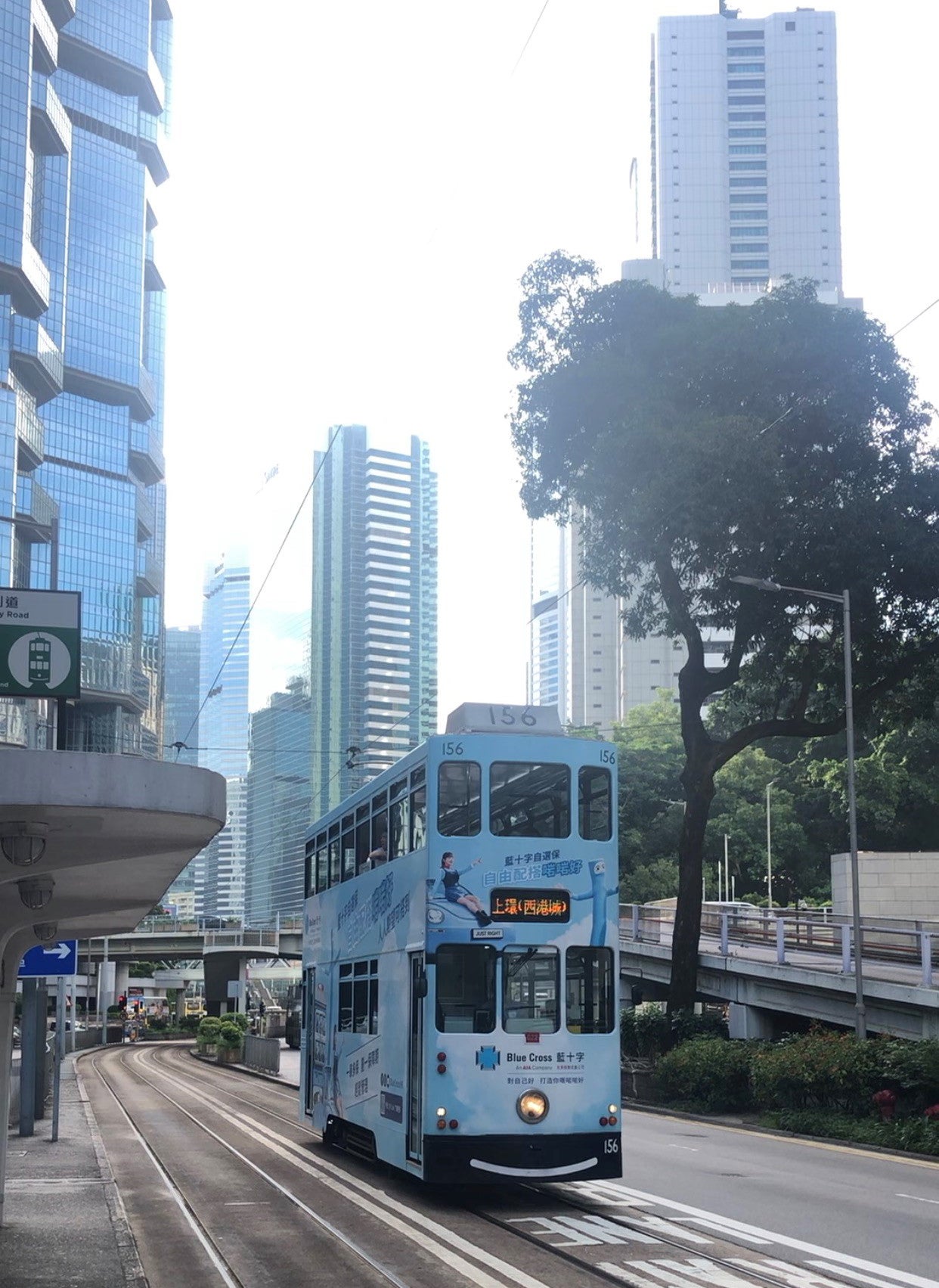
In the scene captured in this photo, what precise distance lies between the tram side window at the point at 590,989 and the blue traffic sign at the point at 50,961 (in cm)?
1111

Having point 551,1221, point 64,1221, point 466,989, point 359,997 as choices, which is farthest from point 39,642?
point 359,997

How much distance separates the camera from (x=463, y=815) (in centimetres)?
1543

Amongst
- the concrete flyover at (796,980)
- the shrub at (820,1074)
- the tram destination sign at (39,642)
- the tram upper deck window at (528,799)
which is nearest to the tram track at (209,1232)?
the tram upper deck window at (528,799)

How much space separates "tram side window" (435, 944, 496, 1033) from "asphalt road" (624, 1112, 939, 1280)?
2966mm

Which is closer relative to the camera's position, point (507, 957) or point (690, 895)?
point (507, 957)

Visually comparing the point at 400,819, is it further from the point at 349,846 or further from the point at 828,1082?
the point at 828,1082

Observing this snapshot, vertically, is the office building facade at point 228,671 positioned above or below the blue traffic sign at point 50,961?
above

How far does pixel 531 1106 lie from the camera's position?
49.8 ft

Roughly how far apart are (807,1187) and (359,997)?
222 inches

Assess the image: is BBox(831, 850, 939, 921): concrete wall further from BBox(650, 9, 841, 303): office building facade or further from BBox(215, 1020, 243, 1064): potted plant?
BBox(650, 9, 841, 303): office building facade

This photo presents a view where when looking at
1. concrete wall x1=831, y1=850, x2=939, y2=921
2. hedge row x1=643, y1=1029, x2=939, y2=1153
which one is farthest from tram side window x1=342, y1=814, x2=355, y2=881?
concrete wall x1=831, y1=850, x2=939, y2=921

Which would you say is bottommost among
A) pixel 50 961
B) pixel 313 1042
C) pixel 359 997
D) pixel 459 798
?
pixel 313 1042

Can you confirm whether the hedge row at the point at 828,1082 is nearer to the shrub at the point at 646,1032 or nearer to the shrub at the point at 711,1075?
the shrub at the point at 711,1075

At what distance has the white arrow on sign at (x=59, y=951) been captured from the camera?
962 inches
